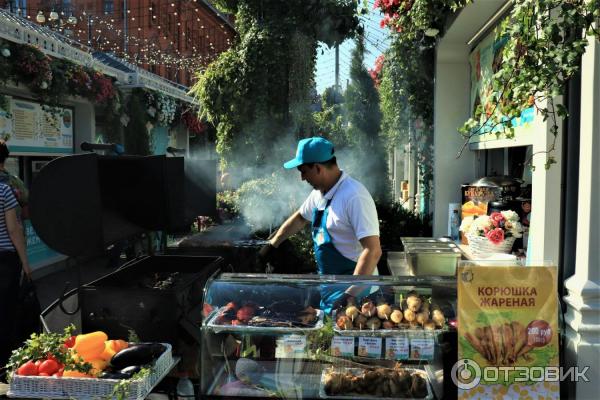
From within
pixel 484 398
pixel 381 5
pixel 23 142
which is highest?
pixel 381 5

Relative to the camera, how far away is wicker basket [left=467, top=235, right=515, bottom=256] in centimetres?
429

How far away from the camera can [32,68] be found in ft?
26.1

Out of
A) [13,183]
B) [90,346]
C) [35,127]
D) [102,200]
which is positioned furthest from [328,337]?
[35,127]

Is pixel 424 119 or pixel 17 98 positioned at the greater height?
pixel 17 98

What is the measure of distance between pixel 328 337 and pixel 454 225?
155 inches

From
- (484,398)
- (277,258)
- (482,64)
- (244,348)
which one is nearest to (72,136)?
(277,258)

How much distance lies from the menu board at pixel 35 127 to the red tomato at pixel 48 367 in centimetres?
677

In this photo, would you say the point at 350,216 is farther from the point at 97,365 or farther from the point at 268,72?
the point at 268,72

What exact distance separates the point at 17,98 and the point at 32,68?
1195 mm

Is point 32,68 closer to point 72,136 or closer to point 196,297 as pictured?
point 72,136

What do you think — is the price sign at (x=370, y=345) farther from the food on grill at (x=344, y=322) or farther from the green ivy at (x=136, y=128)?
the green ivy at (x=136, y=128)

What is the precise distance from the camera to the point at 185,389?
2.76 metres

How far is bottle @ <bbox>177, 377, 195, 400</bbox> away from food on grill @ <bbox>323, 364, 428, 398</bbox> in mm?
721

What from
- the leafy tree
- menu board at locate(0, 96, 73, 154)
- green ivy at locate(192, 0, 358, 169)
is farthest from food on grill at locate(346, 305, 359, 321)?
menu board at locate(0, 96, 73, 154)
